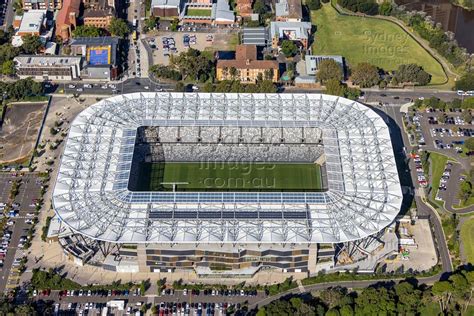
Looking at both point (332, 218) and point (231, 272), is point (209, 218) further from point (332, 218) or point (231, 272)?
point (332, 218)

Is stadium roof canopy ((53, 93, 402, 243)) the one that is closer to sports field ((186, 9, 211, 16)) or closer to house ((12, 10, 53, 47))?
house ((12, 10, 53, 47))

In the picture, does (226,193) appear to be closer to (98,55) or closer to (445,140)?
(445,140)

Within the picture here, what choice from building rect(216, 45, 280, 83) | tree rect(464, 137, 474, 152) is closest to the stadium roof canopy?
building rect(216, 45, 280, 83)

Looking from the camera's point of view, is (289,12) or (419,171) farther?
(289,12)

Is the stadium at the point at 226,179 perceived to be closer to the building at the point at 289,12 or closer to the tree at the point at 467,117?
the tree at the point at 467,117

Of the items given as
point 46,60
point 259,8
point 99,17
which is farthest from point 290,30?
point 46,60

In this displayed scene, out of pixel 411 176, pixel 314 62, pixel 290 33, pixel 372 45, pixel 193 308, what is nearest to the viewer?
pixel 193 308
